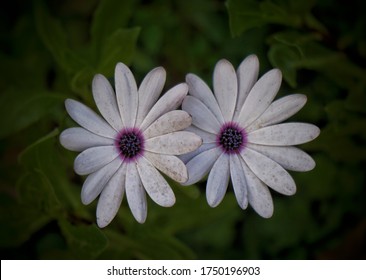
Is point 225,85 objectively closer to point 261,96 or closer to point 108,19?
point 261,96

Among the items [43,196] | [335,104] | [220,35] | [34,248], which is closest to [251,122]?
[335,104]

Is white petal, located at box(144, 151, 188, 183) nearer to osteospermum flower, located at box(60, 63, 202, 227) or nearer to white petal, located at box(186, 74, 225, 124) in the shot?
osteospermum flower, located at box(60, 63, 202, 227)

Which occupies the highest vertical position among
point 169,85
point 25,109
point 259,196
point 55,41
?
point 169,85

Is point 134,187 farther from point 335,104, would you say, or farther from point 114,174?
point 335,104

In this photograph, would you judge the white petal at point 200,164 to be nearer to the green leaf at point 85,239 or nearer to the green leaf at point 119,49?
the green leaf at point 85,239

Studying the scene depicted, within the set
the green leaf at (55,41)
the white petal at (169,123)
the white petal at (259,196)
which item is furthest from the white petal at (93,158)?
the green leaf at (55,41)

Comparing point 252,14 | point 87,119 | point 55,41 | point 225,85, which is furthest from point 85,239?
point 252,14

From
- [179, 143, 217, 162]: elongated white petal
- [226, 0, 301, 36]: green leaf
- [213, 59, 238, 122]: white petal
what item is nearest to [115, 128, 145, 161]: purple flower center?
[179, 143, 217, 162]: elongated white petal
